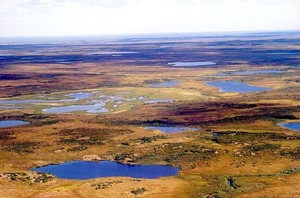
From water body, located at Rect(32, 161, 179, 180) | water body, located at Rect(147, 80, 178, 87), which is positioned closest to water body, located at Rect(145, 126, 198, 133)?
water body, located at Rect(32, 161, 179, 180)

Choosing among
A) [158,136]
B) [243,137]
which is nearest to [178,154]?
[158,136]

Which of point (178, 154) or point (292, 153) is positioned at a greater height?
point (292, 153)

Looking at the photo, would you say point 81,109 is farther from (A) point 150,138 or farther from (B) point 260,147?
(B) point 260,147

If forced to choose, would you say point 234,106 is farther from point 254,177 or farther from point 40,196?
point 40,196

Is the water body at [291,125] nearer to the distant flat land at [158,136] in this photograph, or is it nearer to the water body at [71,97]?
the distant flat land at [158,136]

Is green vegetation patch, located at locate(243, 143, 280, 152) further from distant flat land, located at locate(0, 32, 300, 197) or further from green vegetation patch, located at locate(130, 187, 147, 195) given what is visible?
green vegetation patch, located at locate(130, 187, 147, 195)
